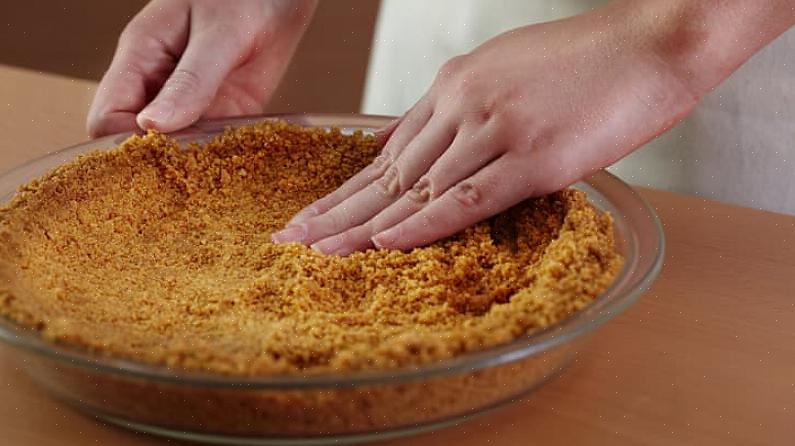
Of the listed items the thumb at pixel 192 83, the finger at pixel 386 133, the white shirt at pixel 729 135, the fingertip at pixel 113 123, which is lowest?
the white shirt at pixel 729 135

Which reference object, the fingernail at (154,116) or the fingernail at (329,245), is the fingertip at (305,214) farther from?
the fingernail at (154,116)

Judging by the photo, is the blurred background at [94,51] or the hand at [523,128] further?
the blurred background at [94,51]

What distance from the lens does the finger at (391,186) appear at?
0.87 meters

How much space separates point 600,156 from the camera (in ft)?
2.74

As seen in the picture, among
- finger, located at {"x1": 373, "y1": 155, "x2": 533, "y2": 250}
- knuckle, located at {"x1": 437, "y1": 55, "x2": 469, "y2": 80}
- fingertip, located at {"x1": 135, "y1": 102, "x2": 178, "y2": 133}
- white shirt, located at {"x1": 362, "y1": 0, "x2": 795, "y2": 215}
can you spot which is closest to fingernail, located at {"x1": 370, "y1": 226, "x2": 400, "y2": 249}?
finger, located at {"x1": 373, "y1": 155, "x2": 533, "y2": 250}

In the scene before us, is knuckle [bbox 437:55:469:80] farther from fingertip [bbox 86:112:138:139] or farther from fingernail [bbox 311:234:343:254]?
fingertip [bbox 86:112:138:139]

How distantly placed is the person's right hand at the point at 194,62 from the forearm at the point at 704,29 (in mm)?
401

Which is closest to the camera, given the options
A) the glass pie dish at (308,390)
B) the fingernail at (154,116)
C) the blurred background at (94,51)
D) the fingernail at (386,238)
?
the glass pie dish at (308,390)

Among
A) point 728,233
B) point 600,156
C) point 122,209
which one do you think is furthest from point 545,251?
point 122,209

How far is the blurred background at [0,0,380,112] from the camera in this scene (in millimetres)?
2818

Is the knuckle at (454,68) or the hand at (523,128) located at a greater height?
the knuckle at (454,68)

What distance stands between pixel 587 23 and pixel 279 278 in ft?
1.04

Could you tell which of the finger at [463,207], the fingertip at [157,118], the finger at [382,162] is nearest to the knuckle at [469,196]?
the finger at [463,207]

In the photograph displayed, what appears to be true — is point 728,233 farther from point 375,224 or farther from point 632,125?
point 375,224
